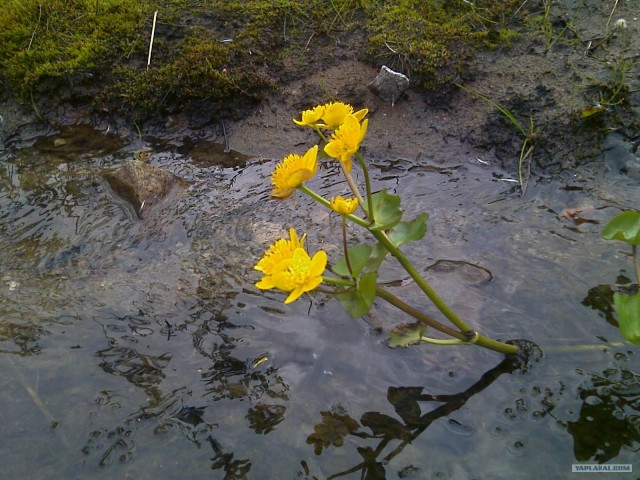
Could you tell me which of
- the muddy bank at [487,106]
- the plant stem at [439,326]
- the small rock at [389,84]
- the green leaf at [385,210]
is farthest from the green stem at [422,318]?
the small rock at [389,84]

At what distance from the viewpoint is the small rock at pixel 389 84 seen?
3.58m

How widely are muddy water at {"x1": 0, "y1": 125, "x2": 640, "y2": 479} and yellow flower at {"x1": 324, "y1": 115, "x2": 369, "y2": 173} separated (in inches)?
35.0

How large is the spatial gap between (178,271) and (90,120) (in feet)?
5.73

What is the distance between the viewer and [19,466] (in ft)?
6.63

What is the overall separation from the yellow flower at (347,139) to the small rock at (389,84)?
6.21 feet

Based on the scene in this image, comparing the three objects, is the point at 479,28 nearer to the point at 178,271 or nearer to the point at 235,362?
the point at 178,271

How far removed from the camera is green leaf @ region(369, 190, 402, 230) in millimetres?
1796

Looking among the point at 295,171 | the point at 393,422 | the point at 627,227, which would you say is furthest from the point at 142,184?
the point at 627,227

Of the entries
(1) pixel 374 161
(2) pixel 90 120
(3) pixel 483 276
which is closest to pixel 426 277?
(3) pixel 483 276

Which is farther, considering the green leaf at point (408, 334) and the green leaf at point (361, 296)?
the green leaf at point (408, 334)

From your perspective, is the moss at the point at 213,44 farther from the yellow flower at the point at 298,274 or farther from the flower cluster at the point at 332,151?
the yellow flower at the point at 298,274

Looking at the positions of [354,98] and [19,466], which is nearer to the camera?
[19,466]

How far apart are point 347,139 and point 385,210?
257 millimetres

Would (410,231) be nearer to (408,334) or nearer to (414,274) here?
(414,274)
